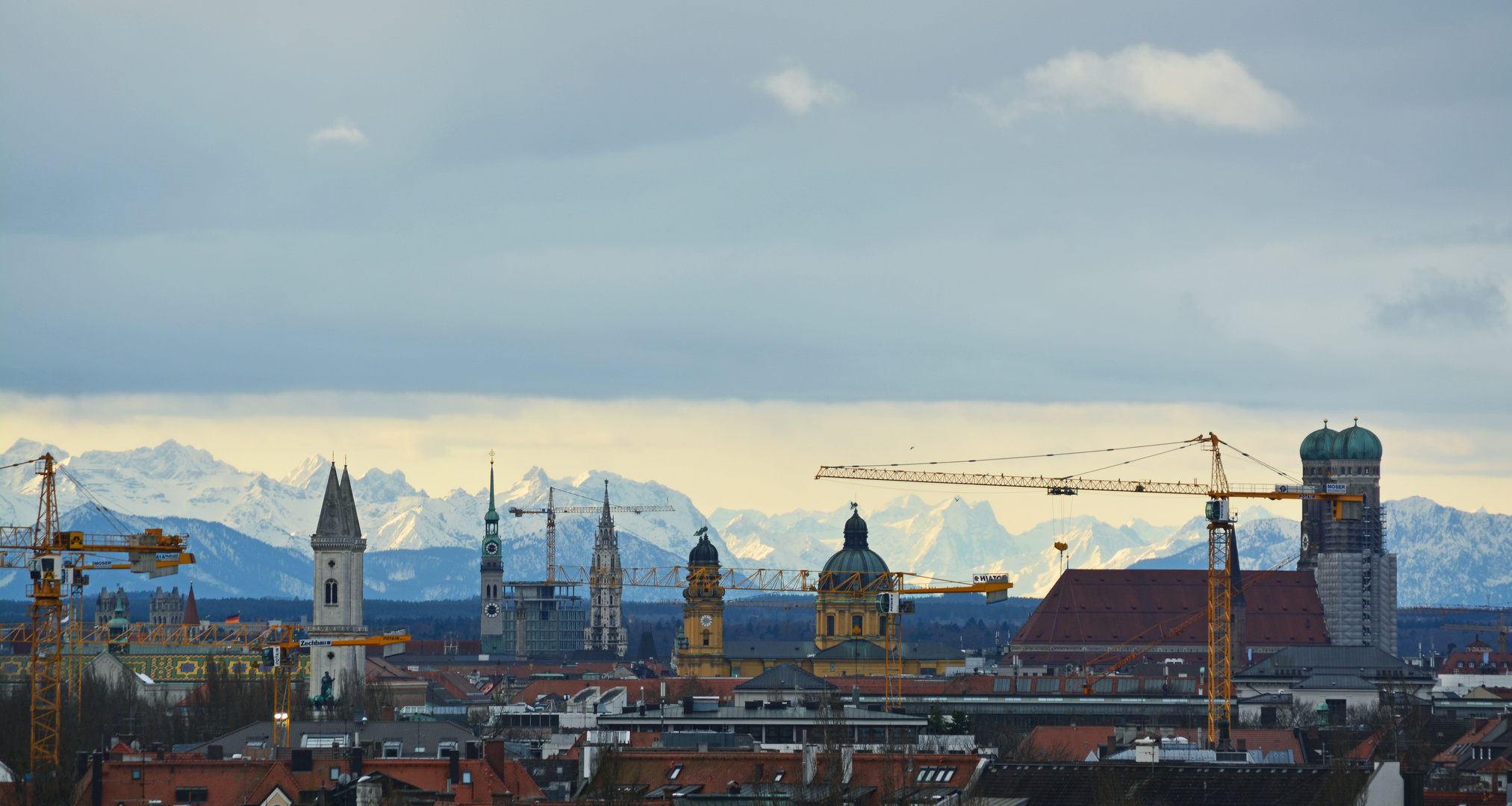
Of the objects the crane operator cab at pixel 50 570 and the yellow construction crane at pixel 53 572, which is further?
the crane operator cab at pixel 50 570

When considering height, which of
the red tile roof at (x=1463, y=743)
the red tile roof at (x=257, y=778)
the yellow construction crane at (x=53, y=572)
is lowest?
the red tile roof at (x=1463, y=743)

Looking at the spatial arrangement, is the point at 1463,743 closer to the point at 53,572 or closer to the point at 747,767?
the point at 747,767

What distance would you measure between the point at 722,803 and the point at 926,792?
11.0 m

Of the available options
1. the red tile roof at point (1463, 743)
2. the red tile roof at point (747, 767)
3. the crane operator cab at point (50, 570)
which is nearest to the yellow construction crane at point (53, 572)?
the crane operator cab at point (50, 570)

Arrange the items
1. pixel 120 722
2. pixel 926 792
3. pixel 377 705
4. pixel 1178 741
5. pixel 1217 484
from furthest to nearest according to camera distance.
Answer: pixel 1217 484 → pixel 377 705 → pixel 120 722 → pixel 1178 741 → pixel 926 792

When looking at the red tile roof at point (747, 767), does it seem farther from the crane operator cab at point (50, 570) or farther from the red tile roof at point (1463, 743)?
the red tile roof at point (1463, 743)

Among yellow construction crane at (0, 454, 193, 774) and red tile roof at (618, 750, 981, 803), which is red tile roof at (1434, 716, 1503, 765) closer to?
red tile roof at (618, 750, 981, 803)

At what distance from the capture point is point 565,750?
12762 centimetres

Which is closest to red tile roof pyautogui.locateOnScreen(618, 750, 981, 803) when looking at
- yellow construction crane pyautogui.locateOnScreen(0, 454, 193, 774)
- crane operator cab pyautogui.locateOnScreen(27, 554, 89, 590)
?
yellow construction crane pyautogui.locateOnScreen(0, 454, 193, 774)

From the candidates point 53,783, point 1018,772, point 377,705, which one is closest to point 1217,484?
point 377,705

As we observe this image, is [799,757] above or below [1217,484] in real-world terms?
below

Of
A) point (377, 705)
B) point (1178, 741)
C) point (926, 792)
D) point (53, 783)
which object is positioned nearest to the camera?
point (926, 792)

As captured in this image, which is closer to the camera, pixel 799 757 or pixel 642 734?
pixel 799 757

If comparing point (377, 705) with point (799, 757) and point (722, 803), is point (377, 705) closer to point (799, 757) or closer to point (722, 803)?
point (799, 757)
